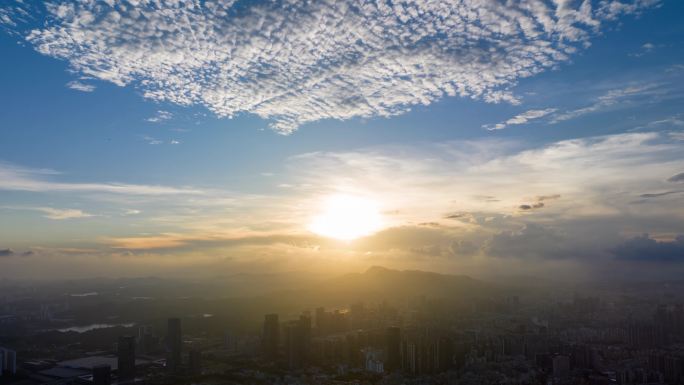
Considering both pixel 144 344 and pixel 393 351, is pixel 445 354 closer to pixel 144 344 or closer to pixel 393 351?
pixel 393 351

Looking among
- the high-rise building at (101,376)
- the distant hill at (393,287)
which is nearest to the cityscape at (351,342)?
the high-rise building at (101,376)

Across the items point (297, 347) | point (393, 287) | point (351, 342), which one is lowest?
point (393, 287)

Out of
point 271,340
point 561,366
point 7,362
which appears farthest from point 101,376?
point 561,366

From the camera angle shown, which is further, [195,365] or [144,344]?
[144,344]

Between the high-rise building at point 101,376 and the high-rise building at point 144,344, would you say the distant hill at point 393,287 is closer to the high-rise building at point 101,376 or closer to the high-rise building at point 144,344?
the high-rise building at point 144,344

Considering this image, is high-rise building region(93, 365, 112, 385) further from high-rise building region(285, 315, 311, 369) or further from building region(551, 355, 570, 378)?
building region(551, 355, 570, 378)

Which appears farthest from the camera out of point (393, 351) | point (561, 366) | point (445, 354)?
point (393, 351)

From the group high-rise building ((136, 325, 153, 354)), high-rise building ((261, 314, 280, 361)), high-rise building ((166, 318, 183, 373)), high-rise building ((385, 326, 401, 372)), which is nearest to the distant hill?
high-rise building ((136, 325, 153, 354))
